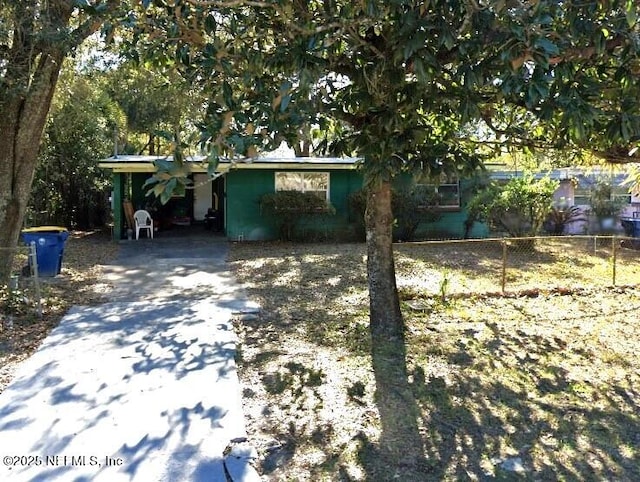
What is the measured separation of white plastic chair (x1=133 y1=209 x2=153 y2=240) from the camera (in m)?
15.9

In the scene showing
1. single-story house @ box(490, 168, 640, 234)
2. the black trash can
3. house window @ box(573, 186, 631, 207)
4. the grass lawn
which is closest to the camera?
the grass lawn

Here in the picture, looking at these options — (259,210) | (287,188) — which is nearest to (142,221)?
(259,210)

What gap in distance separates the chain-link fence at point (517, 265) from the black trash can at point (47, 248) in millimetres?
6076

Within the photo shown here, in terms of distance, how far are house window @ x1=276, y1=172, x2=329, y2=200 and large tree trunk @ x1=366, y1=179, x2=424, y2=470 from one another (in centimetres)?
1010

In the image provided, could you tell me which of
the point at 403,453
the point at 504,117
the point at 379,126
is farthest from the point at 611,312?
the point at 403,453

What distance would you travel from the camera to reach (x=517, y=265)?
11.9 metres

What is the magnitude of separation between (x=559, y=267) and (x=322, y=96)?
325 inches

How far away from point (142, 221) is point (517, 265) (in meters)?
10.2

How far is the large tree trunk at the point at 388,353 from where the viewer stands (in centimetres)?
375

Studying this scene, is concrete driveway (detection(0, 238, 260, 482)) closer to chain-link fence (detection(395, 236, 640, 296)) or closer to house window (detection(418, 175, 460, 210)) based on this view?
chain-link fence (detection(395, 236, 640, 296))

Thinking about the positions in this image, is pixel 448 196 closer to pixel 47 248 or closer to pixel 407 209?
pixel 407 209

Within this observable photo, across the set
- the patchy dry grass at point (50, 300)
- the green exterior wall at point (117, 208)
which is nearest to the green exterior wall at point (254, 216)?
the green exterior wall at point (117, 208)

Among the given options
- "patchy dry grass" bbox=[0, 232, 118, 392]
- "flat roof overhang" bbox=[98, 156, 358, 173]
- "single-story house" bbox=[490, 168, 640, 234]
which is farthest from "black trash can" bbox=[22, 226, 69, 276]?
"single-story house" bbox=[490, 168, 640, 234]

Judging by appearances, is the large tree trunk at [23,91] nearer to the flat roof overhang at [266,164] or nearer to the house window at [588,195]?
the flat roof overhang at [266,164]
